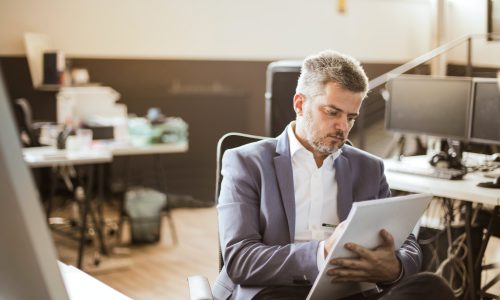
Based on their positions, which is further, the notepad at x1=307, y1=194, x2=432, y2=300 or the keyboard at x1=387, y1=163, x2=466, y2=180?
the keyboard at x1=387, y1=163, x2=466, y2=180

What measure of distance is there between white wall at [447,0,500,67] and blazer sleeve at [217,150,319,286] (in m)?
6.18

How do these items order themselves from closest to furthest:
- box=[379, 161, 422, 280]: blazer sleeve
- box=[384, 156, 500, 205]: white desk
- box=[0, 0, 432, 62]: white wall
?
box=[379, 161, 422, 280]: blazer sleeve < box=[384, 156, 500, 205]: white desk < box=[0, 0, 432, 62]: white wall

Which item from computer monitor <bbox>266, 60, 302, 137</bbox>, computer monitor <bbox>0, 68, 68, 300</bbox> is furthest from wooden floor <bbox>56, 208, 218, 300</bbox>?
computer monitor <bbox>0, 68, 68, 300</bbox>

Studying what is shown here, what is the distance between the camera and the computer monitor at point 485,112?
3518 mm

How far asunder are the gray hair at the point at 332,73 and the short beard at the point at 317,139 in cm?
9

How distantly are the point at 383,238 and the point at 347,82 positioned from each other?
487 mm

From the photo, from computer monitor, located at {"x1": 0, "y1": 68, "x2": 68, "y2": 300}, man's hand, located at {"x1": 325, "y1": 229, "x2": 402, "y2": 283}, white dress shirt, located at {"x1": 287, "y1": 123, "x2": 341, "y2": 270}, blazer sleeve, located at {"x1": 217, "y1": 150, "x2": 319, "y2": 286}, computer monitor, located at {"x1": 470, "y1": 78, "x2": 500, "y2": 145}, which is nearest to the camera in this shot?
computer monitor, located at {"x1": 0, "y1": 68, "x2": 68, "y2": 300}

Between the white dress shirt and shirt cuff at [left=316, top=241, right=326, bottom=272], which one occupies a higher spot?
the white dress shirt

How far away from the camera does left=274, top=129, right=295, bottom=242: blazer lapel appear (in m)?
1.93

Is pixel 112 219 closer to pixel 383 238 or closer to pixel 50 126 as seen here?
pixel 50 126

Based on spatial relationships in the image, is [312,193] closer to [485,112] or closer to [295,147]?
[295,147]

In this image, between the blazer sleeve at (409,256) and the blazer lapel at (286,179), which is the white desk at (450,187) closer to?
the blazer sleeve at (409,256)

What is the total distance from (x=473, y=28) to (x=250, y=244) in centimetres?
680

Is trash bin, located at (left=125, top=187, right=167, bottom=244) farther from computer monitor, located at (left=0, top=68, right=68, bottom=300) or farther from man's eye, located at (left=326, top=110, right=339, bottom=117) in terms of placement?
computer monitor, located at (left=0, top=68, right=68, bottom=300)
